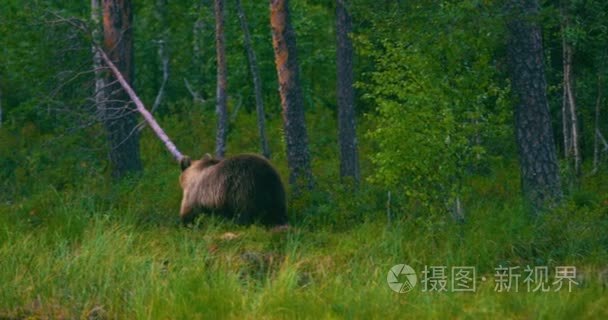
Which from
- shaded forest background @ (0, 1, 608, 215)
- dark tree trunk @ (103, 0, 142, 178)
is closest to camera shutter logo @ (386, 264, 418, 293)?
shaded forest background @ (0, 1, 608, 215)

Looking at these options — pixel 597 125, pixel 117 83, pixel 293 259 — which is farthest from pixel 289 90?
pixel 597 125

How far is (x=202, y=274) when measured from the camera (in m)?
8.41

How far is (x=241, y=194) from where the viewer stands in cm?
1202

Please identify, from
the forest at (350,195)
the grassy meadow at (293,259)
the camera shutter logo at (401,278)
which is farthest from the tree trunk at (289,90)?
the camera shutter logo at (401,278)

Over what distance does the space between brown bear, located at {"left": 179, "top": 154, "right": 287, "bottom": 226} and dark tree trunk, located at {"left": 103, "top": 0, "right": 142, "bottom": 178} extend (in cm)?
484

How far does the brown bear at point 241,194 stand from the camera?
12.0 m

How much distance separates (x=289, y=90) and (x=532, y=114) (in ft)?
13.4

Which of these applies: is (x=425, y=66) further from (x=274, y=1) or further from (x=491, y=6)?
(x=274, y=1)

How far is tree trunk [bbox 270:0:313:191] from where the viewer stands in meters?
14.4

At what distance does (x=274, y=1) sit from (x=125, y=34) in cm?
386

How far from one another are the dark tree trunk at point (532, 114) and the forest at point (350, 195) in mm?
21

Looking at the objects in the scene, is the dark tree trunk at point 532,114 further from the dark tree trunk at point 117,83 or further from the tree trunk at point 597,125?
the dark tree trunk at point 117,83

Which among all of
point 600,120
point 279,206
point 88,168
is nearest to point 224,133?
point 88,168

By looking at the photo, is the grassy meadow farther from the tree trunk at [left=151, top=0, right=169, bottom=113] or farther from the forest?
the tree trunk at [left=151, top=0, right=169, bottom=113]
